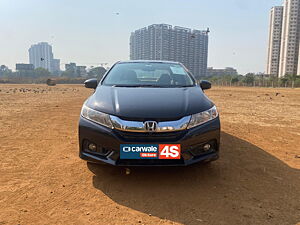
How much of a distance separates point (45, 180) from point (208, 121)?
79.5 inches

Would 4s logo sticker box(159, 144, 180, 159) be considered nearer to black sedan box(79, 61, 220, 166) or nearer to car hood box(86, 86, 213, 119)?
black sedan box(79, 61, 220, 166)

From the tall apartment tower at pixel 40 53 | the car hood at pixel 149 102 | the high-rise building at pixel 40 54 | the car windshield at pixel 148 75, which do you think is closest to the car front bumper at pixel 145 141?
the car hood at pixel 149 102

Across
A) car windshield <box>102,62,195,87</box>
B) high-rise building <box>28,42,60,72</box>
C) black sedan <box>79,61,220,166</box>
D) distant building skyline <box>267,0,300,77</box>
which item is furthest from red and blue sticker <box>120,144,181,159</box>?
high-rise building <box>28,42,60,72</box>

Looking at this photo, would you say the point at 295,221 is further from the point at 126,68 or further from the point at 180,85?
the point at 126,68

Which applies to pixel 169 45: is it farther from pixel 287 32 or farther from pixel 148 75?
pixel 148 75

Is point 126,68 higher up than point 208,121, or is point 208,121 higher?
point 126,68

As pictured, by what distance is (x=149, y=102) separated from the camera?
2.86m

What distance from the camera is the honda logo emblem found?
8.52 ft

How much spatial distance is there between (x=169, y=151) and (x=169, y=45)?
73.6 m

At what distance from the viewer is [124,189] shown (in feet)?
Result: 9.13

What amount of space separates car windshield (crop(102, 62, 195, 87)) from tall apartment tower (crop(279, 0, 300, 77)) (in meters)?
72.1

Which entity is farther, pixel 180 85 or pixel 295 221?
pixel 180 85

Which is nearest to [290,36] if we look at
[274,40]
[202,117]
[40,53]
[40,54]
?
[274,40]

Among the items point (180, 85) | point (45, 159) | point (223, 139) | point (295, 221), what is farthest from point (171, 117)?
point (223, 139)
